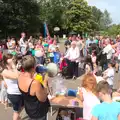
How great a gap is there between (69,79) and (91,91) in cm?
706

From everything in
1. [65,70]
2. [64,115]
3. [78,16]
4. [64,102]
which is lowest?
[64,115]

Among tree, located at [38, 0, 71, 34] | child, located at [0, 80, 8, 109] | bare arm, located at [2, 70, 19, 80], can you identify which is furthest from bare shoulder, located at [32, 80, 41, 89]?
tree, located at [38, 0, 71, 34]

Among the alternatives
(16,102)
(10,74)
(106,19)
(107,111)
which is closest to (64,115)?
(16,102)

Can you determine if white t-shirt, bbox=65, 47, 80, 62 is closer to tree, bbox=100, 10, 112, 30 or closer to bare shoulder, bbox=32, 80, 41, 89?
bare shoulder, bbox=32, 80, 41, 89

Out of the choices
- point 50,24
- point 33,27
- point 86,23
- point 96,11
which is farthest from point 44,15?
point 96,11

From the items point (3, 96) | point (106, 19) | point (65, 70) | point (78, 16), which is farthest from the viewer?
point (106, 19)

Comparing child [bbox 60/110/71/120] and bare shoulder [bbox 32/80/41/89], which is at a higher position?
bare shoulder [bbox 32/80/41/89]

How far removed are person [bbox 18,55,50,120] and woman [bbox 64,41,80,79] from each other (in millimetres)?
7102

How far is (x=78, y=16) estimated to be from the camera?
64188 mm

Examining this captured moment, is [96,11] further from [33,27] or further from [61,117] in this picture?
[61,117]

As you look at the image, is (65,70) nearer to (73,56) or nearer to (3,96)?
(73,56)

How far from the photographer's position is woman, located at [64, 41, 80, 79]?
1116 centimetres

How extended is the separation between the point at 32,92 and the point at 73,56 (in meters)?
7.51

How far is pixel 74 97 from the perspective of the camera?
6.41 m
